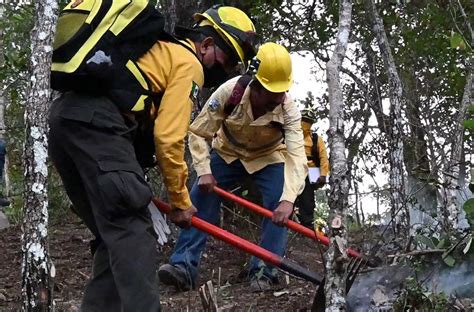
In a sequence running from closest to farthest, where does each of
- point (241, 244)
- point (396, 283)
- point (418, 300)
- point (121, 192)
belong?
point (121, 192) → point (418, 300) → point (396, 283) → point (241, 244)

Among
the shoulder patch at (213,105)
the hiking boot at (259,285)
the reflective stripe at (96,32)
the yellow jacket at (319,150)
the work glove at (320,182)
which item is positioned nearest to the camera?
the reflective stripe at (96,32)

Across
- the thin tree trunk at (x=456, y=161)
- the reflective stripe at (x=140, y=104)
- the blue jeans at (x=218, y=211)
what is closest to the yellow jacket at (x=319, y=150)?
the thin tree trunk at (x=456, y=161)

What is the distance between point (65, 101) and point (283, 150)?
2577 mm

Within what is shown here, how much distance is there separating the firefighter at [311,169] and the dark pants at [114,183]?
574cm

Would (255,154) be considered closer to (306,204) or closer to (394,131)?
(394,131)

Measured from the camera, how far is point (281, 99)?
5441mm

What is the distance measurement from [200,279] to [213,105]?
1.41 m

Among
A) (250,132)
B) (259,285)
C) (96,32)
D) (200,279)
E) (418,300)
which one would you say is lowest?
(200,279)

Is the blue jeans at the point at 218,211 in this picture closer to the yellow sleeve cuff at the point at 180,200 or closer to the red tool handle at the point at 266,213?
the red tool handle at the point at 266,213

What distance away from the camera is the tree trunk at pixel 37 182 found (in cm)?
396

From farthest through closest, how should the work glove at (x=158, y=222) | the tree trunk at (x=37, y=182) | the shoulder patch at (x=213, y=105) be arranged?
the shoulder patch at (x=213, y=105) < the work glove at (x=158, y=222) < the tree trunk at (x=37, y=182)

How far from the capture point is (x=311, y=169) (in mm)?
9406

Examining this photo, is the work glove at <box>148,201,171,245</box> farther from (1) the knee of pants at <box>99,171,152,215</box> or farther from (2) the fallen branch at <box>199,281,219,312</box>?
(1) the knee of pants at <box>99,171,152,215</box>

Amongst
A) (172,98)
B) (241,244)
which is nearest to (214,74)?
(172,98)
